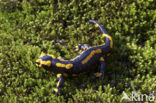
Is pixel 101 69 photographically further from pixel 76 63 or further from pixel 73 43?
pixel 73 43

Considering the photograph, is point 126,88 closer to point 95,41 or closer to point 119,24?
point 95,41

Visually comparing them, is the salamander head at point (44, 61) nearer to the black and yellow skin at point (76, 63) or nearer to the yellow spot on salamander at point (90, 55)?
the black and yellow skin at point (76, 63)

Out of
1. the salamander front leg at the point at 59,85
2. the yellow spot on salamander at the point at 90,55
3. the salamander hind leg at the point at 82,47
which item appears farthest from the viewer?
the salamander hind leg at the point at 82,47

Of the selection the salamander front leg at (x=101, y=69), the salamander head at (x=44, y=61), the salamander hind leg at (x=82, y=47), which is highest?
the salamander hind leg at (x=82, y=47)

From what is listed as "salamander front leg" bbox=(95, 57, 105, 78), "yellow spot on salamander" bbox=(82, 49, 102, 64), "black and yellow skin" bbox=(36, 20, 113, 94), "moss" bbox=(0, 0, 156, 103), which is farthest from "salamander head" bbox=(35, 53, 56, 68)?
"salamander front leg" bbox=(95, 57, 105, 78)

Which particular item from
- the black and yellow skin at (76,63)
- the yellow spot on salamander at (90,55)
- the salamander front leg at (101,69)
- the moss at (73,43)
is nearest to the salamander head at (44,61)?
the black and yellow skin at (76,63)

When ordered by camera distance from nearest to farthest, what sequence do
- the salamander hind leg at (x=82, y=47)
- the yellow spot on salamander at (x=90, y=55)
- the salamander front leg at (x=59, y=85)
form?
the salamander front leg at (x=59, y=85) → the yellow spot on salamander at (x=90, y=55) → the salamander hind leg at (x=82, y=47)

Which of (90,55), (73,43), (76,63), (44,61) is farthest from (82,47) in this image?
(44,61)

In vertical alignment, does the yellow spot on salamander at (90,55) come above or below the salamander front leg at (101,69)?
above

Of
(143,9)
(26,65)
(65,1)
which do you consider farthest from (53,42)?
(143,9)

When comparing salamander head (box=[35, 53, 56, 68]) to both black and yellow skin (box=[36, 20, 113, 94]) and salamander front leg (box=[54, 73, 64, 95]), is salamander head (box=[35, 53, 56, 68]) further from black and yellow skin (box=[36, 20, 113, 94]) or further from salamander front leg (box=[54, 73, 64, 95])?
salamander front leg (box=[54, 73, 64, 95])
